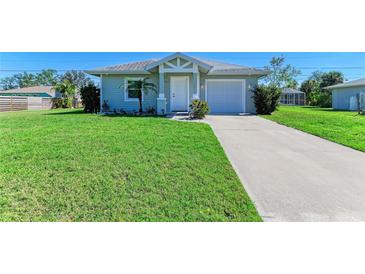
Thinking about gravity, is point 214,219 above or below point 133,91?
below

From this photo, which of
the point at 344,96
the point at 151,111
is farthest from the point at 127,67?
the point at 344,96

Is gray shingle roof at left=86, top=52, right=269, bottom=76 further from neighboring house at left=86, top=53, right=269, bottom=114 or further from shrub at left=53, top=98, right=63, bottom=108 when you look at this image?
shrub at left=53, top=98, right=63, bottom=108

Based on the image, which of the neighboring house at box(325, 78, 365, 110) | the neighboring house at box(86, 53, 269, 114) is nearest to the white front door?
the neighboring house at box(86, 53, 269, 114)

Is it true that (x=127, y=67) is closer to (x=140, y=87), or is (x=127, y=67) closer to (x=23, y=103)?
(x=140, y=87)

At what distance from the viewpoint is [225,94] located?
57.4 ft

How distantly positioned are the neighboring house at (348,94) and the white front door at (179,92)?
52.7 feet

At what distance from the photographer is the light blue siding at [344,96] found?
25.0 meters

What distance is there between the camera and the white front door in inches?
651

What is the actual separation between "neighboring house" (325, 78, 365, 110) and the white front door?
1605cm

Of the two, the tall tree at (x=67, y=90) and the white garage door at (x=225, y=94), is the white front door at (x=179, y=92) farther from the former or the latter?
the tall tree at (x=67, y=90)
